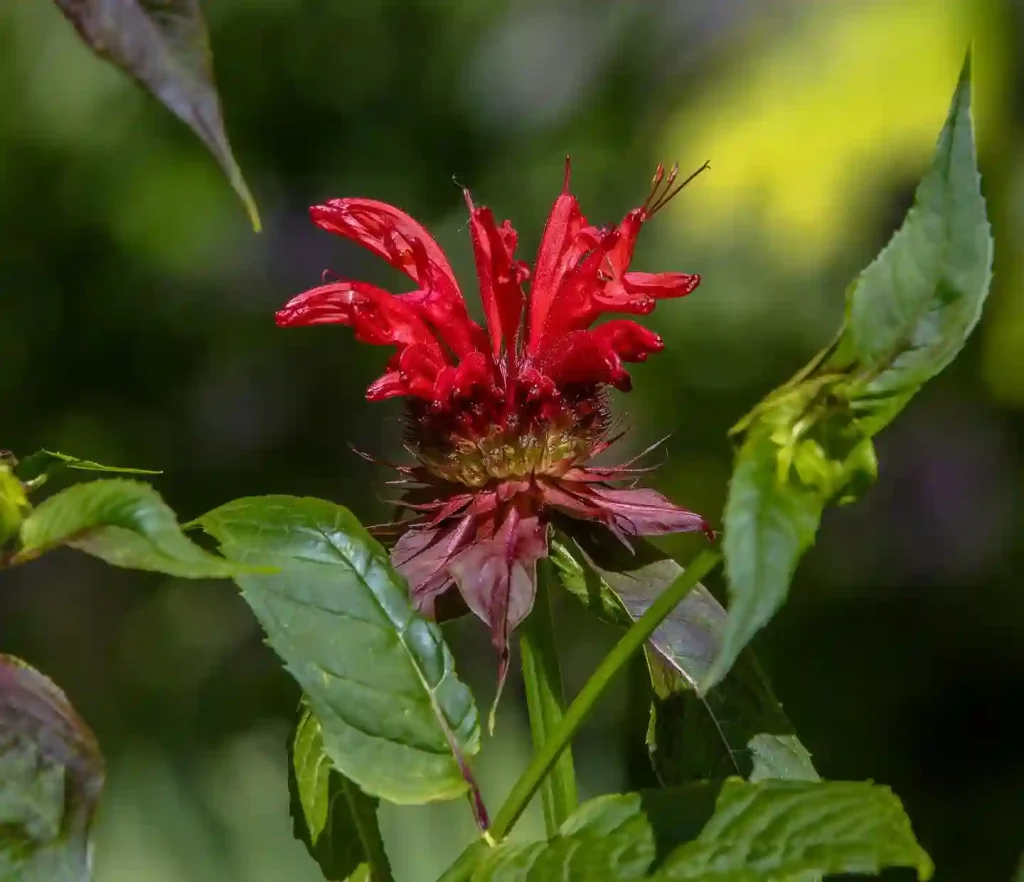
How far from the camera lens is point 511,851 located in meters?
0.31

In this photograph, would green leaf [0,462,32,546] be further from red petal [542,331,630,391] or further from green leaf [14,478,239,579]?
red petal [542,331,630,391]

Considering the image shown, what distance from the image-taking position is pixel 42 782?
0.28 m

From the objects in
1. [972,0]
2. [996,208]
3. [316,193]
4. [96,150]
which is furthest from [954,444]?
[96,150]

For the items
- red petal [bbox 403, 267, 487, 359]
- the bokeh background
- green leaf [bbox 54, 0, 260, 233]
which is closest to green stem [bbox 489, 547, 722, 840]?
green leaf [bbox 54, 0, 260, 233]

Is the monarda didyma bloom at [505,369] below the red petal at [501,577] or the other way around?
the other way around

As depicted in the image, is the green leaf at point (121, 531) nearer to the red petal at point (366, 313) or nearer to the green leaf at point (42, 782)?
the green leaf at point (42, 782)

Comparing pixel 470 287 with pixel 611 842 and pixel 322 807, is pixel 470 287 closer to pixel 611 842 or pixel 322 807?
pixel 322 807

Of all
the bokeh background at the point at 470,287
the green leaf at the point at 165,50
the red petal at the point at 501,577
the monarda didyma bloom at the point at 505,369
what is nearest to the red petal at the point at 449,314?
the monarda didyma bloom at the point at 505,369

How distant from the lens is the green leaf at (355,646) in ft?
1.06

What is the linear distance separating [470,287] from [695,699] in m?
1.21

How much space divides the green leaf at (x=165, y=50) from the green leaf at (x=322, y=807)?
0.21 meters

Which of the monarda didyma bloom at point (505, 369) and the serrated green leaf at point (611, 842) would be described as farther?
the monarda didyma bloom at point (505, 369)

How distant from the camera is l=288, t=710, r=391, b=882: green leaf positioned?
40 cm

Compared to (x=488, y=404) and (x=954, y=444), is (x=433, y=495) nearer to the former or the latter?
(x=488, y=404)
